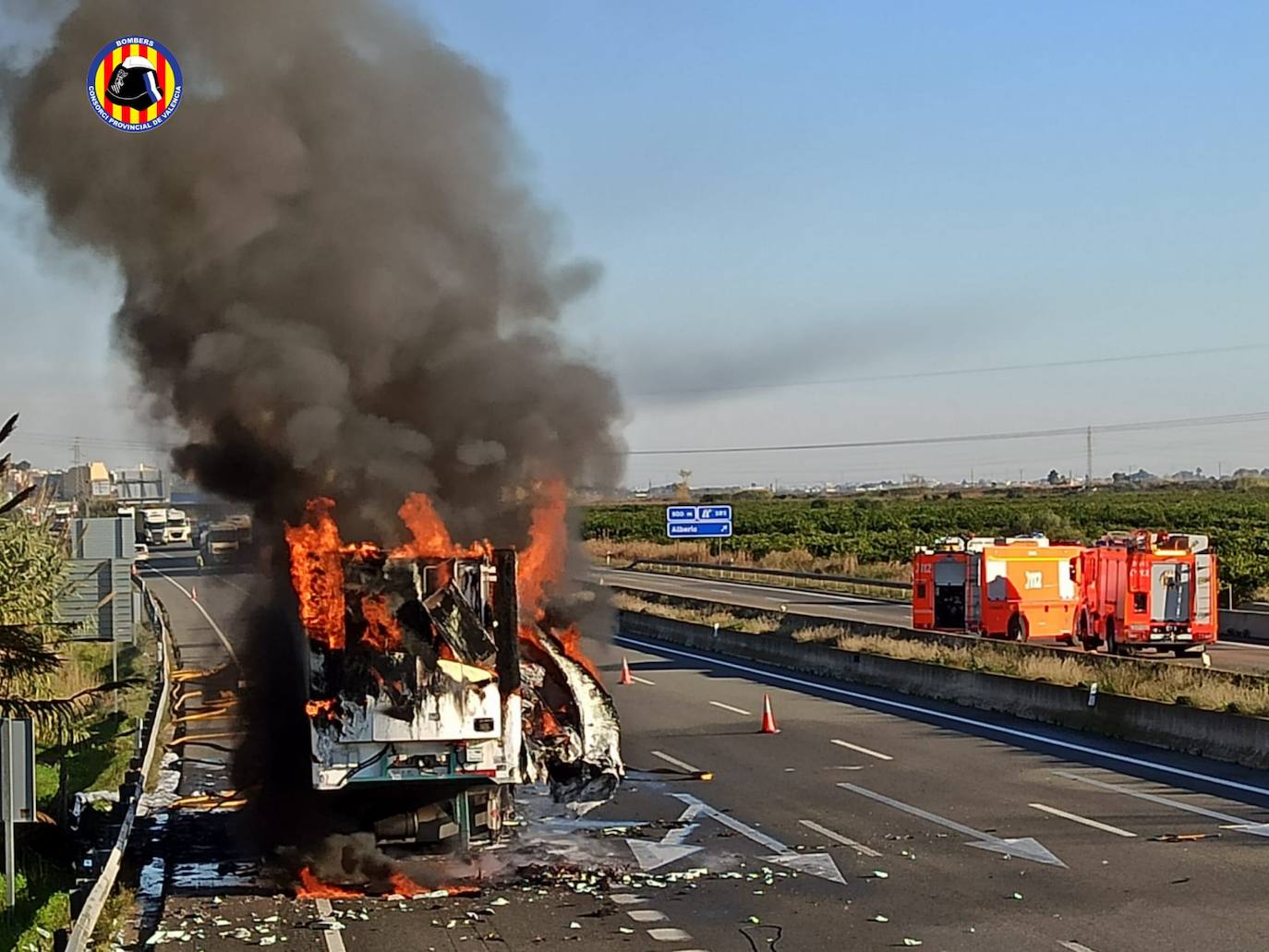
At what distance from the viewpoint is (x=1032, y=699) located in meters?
22.9

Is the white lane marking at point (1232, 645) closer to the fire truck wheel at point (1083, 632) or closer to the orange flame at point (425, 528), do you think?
the fire truck wheel at point (1083, 632)

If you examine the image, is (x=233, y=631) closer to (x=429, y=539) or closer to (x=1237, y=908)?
(x=429, y=539)

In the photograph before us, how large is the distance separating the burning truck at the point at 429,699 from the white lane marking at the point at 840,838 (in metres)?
2.38

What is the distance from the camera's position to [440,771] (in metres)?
11.5

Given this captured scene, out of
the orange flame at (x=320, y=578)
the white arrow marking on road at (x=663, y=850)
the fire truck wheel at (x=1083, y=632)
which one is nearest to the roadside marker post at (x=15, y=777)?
the orange flame at (x=320, y=578)

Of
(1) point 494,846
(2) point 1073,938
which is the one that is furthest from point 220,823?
(2) point 1073,938

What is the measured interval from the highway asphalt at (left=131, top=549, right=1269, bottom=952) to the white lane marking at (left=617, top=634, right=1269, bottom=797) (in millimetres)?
73

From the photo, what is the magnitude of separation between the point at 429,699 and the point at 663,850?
10.7 ft

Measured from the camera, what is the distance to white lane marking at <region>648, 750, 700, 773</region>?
733 inches

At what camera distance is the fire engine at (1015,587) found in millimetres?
32188

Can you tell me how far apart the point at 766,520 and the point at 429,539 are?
99.3m

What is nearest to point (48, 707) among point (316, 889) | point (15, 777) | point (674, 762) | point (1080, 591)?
point (15, 777)

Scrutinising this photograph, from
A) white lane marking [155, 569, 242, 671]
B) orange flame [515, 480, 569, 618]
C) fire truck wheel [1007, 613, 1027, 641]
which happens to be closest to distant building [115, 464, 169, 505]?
white lane marking [155, 569, 242, 671]

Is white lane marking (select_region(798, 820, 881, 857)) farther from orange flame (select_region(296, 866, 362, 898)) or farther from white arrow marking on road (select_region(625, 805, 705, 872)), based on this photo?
orange flame (select_region(296, 866, 362, 898))
